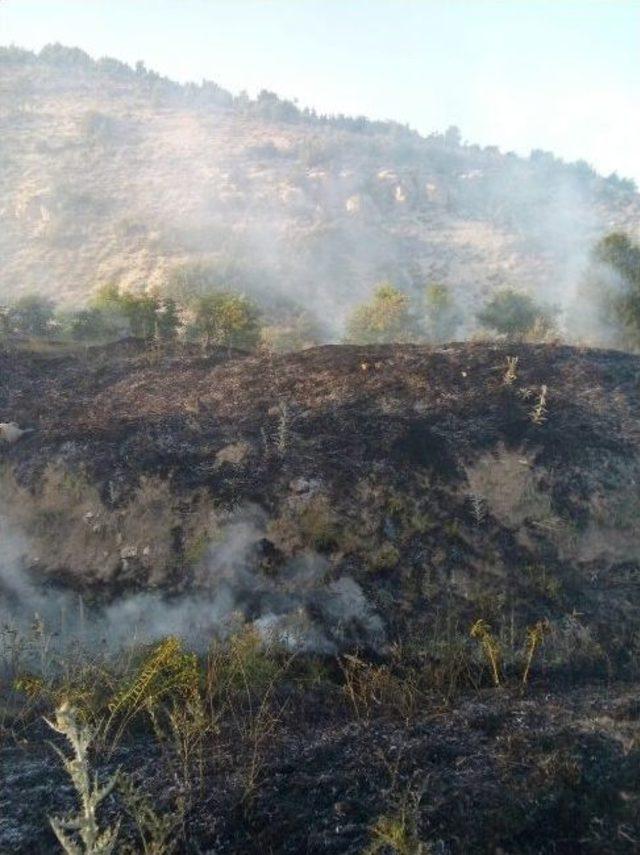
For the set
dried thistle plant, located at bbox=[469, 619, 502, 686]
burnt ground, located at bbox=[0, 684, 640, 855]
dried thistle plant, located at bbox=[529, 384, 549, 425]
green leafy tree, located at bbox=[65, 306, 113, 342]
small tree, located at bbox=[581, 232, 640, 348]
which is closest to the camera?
burnt ground, located at bbox=[0, 684, 640, 855]

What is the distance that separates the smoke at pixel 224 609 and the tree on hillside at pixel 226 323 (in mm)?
8782

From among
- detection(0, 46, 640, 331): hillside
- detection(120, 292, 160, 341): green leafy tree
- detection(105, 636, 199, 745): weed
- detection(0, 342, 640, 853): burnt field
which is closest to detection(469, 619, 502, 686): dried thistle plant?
detection(0, 342, 640, 853): burnt field

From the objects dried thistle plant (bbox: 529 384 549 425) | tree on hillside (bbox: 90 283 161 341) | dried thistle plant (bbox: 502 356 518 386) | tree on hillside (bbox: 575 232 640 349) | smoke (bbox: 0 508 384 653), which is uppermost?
tree on hillside (bbox: 575 232 640 349)

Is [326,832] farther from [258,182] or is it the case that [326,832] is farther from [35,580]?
[258,182]

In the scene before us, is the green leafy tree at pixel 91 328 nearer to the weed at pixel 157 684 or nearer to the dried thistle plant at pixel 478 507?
the dried thistle plant at pixel 478 507

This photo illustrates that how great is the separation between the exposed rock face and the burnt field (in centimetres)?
3

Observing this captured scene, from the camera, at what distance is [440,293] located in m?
24.7

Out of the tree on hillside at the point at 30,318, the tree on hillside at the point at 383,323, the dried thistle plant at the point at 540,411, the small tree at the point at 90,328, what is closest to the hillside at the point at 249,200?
the tree on hillside at the point at 383,323

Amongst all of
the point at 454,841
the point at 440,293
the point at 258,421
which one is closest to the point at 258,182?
the point at 440,293

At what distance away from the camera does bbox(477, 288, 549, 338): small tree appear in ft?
64.5

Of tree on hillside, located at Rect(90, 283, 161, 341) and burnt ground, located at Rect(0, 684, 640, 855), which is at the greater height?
tree on hillside, located at Rect(90, 283, 161, 341)

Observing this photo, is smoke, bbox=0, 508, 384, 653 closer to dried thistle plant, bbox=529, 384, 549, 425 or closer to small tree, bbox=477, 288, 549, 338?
dried thistle plant, bbox=529, 384, 549, 425

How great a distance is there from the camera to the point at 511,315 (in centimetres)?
2009

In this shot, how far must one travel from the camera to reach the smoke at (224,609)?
6426 millimetres
